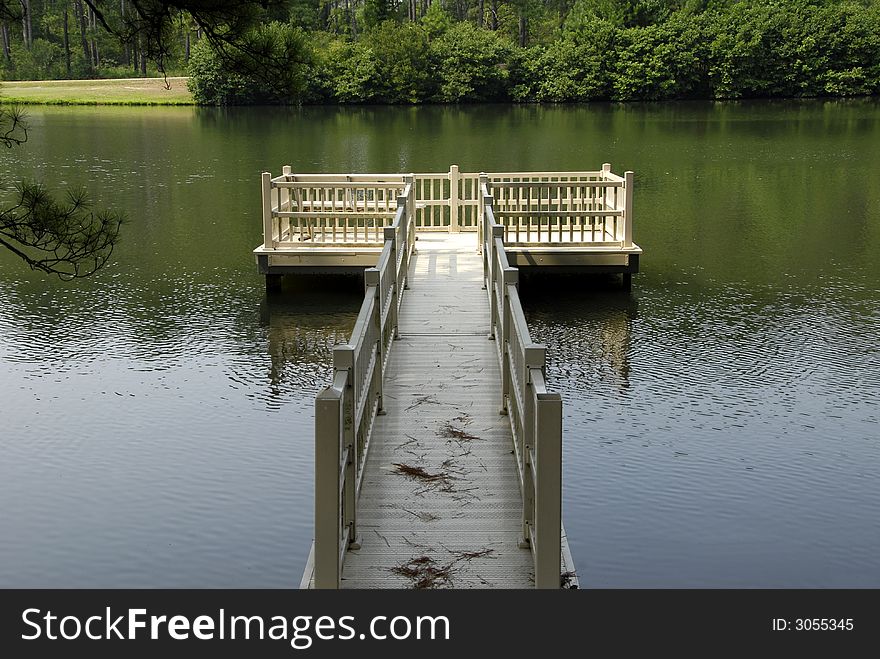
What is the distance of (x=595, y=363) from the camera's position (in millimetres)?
11594

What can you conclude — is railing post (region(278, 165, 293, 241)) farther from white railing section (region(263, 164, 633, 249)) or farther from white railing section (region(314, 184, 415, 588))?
white railing section (region(314, 184, 415, 588))

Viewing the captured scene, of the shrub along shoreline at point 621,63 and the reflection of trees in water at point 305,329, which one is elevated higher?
the shrub along shoreline at point 621,63

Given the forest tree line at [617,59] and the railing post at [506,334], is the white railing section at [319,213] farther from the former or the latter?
the forest tree line at [617,59]

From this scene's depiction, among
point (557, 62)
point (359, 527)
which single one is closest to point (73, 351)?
point (359, 527)

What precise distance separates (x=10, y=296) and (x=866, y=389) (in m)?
10.3

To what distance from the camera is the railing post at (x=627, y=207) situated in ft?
47.0

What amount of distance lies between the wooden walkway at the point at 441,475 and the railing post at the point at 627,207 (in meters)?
4.17

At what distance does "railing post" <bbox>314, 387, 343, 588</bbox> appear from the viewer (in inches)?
194

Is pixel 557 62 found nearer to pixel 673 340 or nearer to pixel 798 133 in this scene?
pixel 798 133

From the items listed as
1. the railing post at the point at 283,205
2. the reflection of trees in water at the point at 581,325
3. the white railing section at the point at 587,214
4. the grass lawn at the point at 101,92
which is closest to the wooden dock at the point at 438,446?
the reflection of trees in water at the point at 581,325

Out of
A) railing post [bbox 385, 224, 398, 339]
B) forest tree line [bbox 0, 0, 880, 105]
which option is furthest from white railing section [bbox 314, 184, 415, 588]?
forest tree line [bbox 0, 0, 880, 105]

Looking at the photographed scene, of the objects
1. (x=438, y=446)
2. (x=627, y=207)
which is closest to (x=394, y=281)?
(x=438, y=446)

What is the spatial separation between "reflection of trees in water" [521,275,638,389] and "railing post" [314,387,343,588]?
593 centimetres

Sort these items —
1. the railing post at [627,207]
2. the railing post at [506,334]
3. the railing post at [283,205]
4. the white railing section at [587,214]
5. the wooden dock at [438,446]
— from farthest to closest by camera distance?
the railing post at [283,205], the white railing section at [587,214], the railing post at [627,207], the railing post at [506,334], the wooden dock at [438,446]
